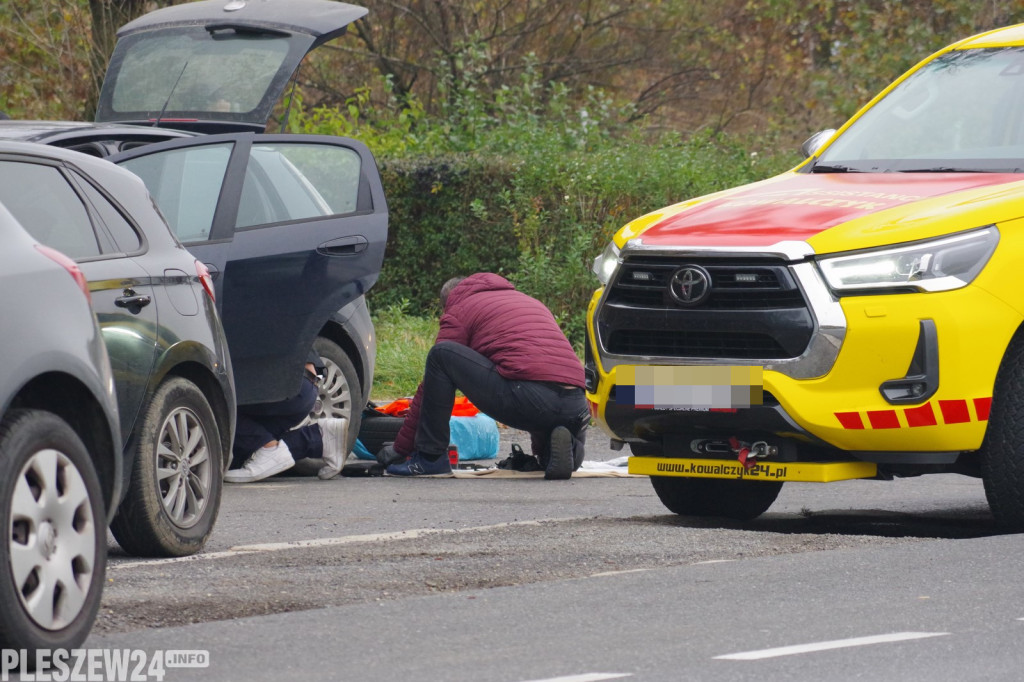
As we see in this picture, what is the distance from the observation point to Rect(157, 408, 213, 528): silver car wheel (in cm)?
656

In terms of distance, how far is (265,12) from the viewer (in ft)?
35.7

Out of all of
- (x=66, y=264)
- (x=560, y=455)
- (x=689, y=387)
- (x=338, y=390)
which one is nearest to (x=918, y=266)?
(x=689, y=387)

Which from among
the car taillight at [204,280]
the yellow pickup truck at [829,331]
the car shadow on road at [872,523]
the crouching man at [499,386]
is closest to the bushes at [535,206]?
the crouching man at [499,386]

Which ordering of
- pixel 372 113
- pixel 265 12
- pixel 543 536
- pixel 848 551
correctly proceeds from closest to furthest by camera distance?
pixel 848 551, pixel 543 536, pixel 265 12, pixel 372 113

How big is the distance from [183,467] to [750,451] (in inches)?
87.3

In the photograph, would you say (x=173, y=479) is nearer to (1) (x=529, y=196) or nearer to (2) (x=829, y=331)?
(2) (x=829, y=331)

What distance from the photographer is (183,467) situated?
664 centimetres

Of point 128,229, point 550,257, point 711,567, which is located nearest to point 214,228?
point 128,229

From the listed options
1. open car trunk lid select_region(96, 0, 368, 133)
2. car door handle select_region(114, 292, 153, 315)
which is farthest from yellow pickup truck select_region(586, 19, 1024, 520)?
open car trunk lid select_region(96, 0, 368, 133)

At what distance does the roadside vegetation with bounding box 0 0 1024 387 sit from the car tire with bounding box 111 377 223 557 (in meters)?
4.95

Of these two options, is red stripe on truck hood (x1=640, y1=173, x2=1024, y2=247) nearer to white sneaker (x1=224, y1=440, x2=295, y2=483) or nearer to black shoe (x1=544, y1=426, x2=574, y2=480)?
black shoe (x1=544, y1=426, x2=574, y2=480)

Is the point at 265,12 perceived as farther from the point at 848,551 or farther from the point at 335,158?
the point at 848,551

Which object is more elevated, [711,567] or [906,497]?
[711,567]

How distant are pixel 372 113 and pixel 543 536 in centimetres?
1532
